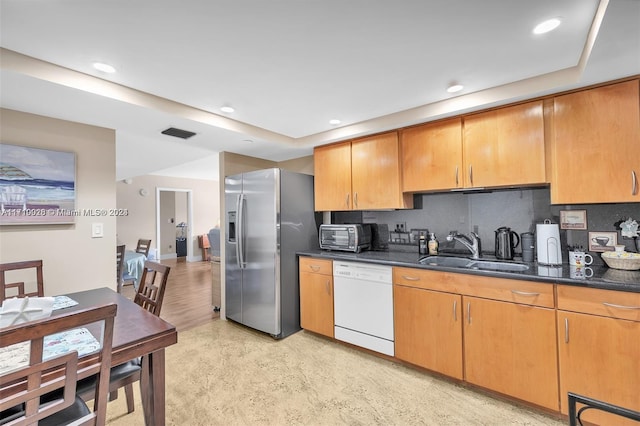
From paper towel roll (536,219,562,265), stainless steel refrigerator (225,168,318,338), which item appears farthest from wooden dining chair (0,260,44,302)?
paper towel roll (536,219,562,265)

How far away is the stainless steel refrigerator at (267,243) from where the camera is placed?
10.2ft

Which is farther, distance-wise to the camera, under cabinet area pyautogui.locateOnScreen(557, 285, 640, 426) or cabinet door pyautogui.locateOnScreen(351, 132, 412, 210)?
cabinet door pyautogui.locateOnScreen(351, 132, 412, 210)

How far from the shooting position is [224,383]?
90.5 inches

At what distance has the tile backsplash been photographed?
214 centimetres

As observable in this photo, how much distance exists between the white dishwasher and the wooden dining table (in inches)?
67.1

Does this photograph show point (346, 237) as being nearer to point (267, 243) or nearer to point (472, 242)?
point (267, 243)

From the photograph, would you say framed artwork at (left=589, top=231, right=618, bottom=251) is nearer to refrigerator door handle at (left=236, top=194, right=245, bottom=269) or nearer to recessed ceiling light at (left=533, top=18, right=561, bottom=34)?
recessed ceiling light at (left=533, top=18, right=561, bottom=34)

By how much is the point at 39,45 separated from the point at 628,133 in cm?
356

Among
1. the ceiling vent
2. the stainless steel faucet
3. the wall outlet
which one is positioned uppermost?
the ceiling vent

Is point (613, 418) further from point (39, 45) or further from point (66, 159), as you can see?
point (66, 159)

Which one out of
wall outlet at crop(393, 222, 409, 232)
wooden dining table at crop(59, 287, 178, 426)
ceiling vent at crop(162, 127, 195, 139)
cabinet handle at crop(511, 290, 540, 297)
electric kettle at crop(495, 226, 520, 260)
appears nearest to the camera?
wooden dining table at crop(59, 287, 178, 426)

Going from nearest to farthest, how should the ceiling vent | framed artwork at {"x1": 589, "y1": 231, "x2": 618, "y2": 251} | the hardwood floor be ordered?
framed artwork at {"x1": 589, "y1": 231, "x2": 618, "y2": 251}
the ceiling vent
the hardwood floor

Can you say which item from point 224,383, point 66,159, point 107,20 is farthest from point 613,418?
point 66,159

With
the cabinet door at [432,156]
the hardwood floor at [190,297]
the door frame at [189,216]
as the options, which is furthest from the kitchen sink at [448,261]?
the door frame at [189,216]
